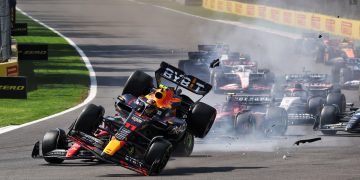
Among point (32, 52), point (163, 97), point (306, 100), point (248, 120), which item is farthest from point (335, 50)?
point (163, 97)

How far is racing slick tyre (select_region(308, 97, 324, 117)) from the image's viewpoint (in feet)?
79.8

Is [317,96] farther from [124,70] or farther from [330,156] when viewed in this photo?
[124,70]

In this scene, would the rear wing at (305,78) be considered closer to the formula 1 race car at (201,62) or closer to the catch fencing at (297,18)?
the formula 1 race car at (201,62)

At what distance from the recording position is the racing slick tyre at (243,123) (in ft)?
71.8

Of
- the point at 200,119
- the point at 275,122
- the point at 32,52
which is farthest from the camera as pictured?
the point at 32,52

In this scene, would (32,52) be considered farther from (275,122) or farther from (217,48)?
(275,122)

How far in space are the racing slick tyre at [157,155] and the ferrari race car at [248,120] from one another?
545 cm

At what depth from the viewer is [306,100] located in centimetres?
2523

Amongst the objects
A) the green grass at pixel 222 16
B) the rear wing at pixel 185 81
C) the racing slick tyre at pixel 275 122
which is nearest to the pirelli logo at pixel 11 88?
the racing slick tyre at pixel 275 122

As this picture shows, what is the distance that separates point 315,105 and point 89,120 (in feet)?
26.7

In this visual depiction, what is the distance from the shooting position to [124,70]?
41.4 meters

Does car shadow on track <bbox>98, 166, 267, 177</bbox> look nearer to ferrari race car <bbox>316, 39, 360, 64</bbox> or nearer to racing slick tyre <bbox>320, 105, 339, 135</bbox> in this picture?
racing slick tyre <bbox>320, 105, 339, 135</bbox>

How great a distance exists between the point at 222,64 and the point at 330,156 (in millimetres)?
15667

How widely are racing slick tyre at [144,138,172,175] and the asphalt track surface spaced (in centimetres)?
17
